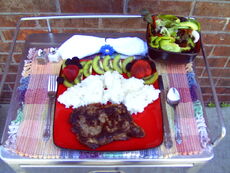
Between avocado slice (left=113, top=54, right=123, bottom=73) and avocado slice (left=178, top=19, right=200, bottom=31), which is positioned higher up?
avocado slice (left=178, top=19, right=200, bottom=31)

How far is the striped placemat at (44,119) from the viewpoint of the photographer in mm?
850

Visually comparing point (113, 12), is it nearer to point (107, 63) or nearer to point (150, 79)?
point (107, 63)

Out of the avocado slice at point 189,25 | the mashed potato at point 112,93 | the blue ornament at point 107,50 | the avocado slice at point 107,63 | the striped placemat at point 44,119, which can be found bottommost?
the striped placemat at point 44,119

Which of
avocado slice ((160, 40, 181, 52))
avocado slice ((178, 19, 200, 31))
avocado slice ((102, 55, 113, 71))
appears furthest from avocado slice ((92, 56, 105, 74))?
avocado slice ((178, 19, 200, 31))

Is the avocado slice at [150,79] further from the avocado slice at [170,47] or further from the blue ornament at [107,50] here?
the blue ornament at [107,50]

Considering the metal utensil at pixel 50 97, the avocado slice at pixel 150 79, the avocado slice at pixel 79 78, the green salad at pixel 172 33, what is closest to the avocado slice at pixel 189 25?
the green salad at pixel 172 33

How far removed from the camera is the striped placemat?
850 millimetres

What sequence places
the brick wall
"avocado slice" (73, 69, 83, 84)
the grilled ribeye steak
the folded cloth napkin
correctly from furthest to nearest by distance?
the brick wall
the folded cloth napkin
"avocado slice" (73, 69, 83, 84)
the grilled ribeye steak

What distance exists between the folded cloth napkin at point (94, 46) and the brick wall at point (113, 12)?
20 centimetres

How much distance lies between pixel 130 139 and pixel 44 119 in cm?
33

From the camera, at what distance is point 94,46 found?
112 centimetres

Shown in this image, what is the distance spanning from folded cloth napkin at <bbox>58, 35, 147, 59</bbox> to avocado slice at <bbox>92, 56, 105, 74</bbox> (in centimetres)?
5

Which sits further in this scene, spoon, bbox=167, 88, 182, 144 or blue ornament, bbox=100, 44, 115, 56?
blue ornament, bbox=100, 44, 115, 56

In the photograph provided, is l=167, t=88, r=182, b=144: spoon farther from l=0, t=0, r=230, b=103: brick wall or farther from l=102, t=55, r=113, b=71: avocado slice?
l=0, t=0, r=230, b=103: brick wall
